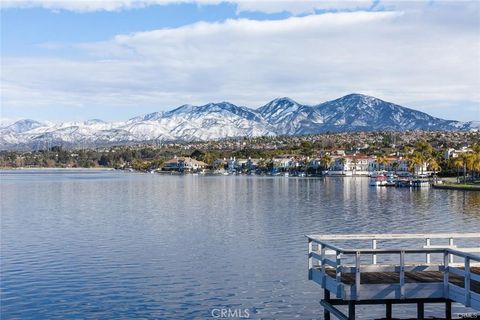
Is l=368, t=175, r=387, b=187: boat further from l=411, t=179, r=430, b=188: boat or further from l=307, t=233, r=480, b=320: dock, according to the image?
l=307, t=233, r=480, b=320: dock

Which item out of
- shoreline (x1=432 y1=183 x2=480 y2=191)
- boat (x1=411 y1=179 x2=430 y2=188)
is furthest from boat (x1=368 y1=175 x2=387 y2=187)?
shoreline (x1=432 y1=183 x2=480 y2=191)

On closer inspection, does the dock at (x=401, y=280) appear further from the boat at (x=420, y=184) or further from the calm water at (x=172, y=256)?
the boat at (x=420, y=184)

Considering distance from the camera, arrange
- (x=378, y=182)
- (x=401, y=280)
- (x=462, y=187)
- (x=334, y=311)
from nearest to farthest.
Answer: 1. (x=401, y=280)
2. (x=334, y=311)
3. (x=462, y=187)
4. (x=378, y=182)

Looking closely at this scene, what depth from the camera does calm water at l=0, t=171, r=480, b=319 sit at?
24703 mm

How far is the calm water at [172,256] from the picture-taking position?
2470cm

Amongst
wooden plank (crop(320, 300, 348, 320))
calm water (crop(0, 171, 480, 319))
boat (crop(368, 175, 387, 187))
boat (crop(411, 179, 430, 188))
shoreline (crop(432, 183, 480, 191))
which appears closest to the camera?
wooden plank (crop(320, 300, 348, 320))

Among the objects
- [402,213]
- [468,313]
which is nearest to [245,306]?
[468,313]

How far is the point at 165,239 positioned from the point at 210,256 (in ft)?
26.2

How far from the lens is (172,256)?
116 ft

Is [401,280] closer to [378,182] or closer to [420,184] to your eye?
[420,184]

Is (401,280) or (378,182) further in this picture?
(378,182)

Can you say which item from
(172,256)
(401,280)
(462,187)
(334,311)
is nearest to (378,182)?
(462,187)

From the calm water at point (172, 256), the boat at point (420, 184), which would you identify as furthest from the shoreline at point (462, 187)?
the calm water at point (172, 256)

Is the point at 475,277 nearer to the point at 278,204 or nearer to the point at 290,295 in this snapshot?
the point at 290,295
